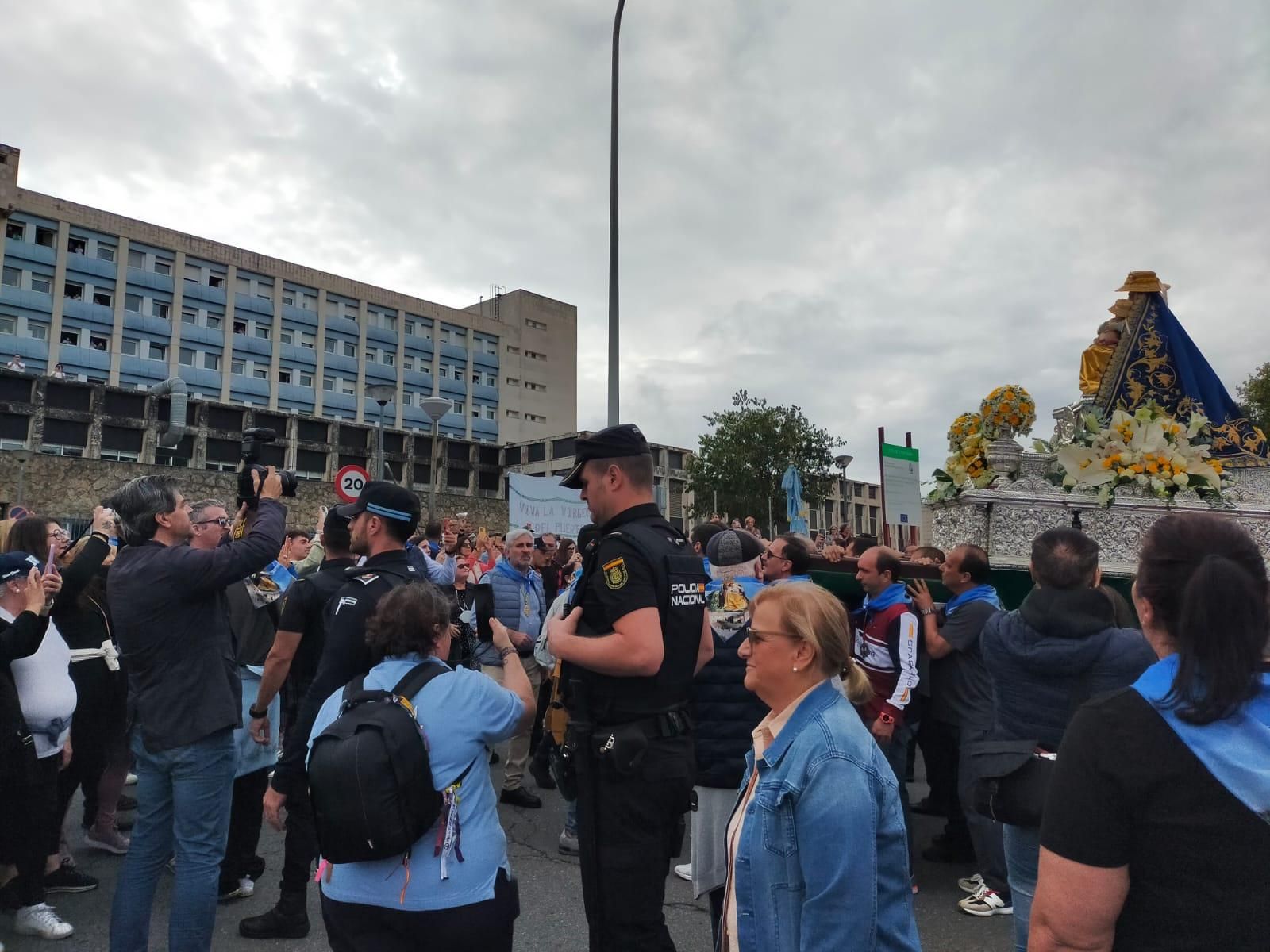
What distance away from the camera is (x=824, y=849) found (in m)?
2.05

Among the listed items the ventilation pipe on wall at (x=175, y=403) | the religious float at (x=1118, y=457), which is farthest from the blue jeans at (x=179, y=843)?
the ventilation pipe on wall at (x=175, y=403)

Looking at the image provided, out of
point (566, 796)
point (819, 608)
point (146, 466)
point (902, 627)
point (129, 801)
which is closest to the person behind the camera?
point (819, 608)

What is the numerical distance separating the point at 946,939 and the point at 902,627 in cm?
163

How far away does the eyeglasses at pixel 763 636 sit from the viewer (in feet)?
7.91

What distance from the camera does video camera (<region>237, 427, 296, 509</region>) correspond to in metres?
4.07

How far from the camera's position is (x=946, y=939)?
4.51m

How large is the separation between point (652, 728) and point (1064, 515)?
257 inches

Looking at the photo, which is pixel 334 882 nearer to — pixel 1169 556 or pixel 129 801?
pixel 1169 556

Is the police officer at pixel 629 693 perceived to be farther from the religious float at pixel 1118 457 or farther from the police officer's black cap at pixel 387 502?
the religious float at pixel 1118 457

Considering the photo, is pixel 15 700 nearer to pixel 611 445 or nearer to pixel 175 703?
pixel 175 703

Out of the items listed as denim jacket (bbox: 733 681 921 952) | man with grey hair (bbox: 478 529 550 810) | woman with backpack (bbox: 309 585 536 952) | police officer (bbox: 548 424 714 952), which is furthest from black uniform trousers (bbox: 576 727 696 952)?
man with grey hair (bbox: 478 529 550 810)

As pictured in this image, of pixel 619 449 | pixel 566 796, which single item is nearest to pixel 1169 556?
pixel 619 449

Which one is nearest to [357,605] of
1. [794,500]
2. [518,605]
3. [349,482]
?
[518,605]

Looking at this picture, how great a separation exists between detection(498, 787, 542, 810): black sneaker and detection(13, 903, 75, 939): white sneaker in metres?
3.12
